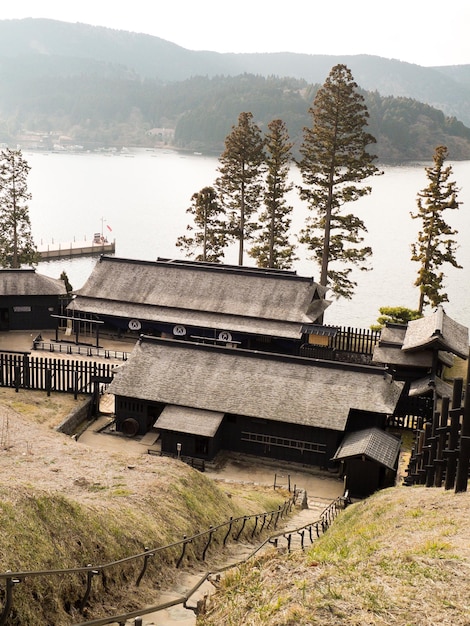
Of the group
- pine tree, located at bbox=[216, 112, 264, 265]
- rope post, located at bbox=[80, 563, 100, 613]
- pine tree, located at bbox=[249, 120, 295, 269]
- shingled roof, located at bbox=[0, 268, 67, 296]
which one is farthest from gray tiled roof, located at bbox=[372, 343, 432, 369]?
rope post, located at bbox=[80, 563, 100, 613]

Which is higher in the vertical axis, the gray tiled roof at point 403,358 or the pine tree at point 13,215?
the pine tree at point 13,215

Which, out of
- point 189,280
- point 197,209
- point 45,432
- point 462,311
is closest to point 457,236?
point 462,311

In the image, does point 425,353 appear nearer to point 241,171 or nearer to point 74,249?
point 241,171

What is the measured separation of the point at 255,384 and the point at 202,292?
1466cm

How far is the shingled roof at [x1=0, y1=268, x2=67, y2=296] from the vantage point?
1578 inches

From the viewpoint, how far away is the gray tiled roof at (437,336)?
30141 mm

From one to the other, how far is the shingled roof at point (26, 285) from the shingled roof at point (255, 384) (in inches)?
551

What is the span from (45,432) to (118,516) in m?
11.4

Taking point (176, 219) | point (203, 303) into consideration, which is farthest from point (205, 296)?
point (176, 219)

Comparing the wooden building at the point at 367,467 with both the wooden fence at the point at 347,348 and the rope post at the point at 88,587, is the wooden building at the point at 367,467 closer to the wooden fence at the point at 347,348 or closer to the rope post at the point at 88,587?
the wooden fence at the point at 347,348

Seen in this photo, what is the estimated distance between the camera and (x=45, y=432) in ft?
70.2

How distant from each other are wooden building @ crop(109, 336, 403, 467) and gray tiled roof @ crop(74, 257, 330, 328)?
1050 centimetres

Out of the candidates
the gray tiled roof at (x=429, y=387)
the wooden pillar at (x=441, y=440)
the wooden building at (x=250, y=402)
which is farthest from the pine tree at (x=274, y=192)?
the wooden pillar at (x=441, y=440)

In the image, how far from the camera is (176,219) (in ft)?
348
